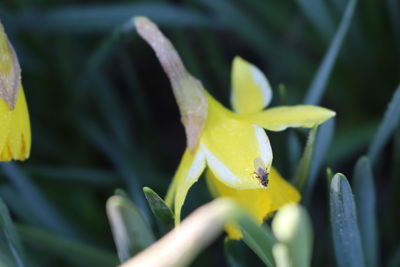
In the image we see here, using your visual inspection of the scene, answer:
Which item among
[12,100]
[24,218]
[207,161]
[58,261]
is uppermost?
[12,100]

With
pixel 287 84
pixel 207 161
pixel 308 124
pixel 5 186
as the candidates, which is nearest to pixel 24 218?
pixel 5 186

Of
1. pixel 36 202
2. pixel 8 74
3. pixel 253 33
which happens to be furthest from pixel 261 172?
pixel 253 33

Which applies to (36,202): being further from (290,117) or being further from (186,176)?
(290,117)

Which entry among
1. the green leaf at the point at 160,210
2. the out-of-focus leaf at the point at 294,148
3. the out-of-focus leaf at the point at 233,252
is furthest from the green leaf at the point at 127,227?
the out-of-focus leaf at the point at 294,148

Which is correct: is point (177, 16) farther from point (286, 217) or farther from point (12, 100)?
point (286, 217)

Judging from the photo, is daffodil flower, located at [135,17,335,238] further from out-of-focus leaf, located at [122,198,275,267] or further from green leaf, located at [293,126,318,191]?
out-of-focus leaf, located at [122,198,275,267]

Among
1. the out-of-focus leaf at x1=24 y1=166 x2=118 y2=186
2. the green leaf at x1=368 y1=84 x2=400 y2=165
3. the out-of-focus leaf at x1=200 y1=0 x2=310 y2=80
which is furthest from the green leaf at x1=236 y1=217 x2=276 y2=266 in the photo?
the out-of-focus leaf at x1=200 y1=0 x2=310 y2=80

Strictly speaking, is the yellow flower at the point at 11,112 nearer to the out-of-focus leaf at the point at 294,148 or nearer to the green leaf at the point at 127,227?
the green leaf at the point at 127,227
